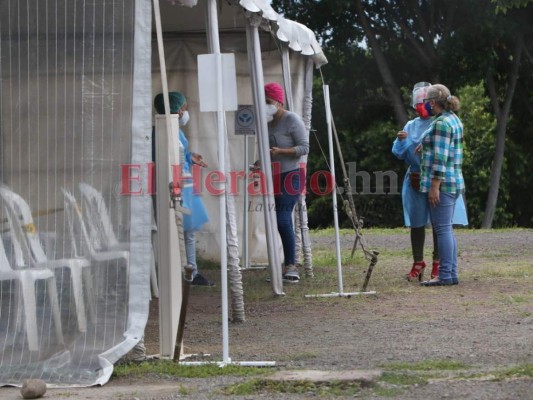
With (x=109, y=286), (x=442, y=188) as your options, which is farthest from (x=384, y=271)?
(x=109, y=286)

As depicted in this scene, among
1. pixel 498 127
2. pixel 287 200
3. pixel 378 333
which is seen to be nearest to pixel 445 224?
pixel 287 200

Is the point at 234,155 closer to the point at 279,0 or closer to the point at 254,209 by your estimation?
the point at 254,209

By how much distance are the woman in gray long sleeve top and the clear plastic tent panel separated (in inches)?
185

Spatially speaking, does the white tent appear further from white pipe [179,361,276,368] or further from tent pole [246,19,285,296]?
tent pole [246,19,285,296]

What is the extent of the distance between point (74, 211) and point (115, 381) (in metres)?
1.04

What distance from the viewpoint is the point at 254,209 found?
14445mm

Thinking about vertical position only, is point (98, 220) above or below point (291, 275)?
above

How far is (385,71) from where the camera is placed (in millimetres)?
30484

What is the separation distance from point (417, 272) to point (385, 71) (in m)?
18.5

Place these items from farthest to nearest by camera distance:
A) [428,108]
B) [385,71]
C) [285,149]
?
[385,71]
[285,149]
[428,108]

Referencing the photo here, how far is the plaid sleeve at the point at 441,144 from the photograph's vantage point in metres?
11.4

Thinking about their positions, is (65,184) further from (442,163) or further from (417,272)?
(417,272)

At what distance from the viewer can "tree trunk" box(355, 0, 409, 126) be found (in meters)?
30.3

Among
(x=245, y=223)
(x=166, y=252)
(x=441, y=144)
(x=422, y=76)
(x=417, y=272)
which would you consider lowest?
(x=417, y=272)
